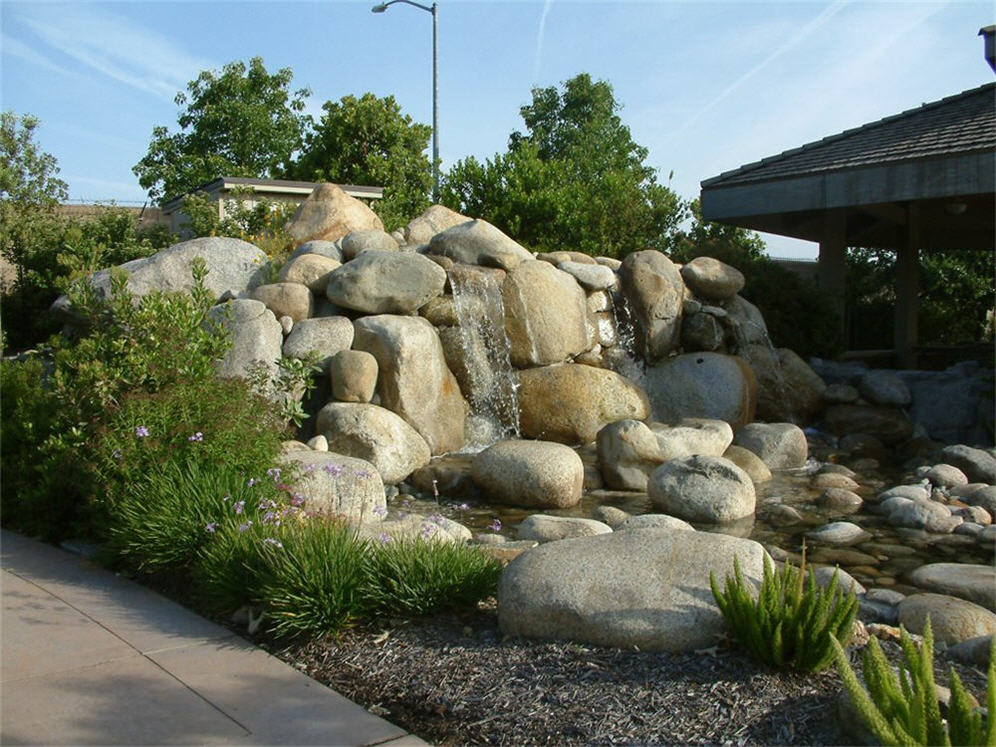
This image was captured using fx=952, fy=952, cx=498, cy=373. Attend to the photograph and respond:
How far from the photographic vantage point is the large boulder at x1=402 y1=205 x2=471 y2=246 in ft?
49.4

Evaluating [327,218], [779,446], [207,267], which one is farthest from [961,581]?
[327,218]

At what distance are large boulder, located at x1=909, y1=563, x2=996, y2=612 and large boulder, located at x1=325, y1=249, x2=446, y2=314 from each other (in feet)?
22.8

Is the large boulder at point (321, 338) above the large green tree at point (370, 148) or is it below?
below

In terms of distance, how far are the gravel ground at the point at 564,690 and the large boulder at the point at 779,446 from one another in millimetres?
7660

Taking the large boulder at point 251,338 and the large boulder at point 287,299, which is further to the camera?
the large boulder at point 287,299

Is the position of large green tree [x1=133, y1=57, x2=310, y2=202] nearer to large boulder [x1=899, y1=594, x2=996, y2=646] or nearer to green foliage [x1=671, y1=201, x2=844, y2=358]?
green foliage [x1=671, y1=201, x2=844, y2=358]

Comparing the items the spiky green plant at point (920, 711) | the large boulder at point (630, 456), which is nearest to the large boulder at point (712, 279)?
the large boulder at point (630, 456)

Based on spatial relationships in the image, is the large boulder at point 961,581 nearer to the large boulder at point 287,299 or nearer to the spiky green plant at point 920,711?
the spiky green plant at point 920,711

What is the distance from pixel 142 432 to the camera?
6.41 meters

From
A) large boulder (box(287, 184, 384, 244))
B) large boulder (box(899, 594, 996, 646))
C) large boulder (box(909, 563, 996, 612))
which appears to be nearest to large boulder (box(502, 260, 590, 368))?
large boulder (box(287, 184, 384, 244))

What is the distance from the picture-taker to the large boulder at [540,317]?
12.7 m

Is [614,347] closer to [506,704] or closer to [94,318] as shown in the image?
[94,318]

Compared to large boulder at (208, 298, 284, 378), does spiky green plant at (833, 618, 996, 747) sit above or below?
below

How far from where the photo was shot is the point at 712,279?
14594mm
